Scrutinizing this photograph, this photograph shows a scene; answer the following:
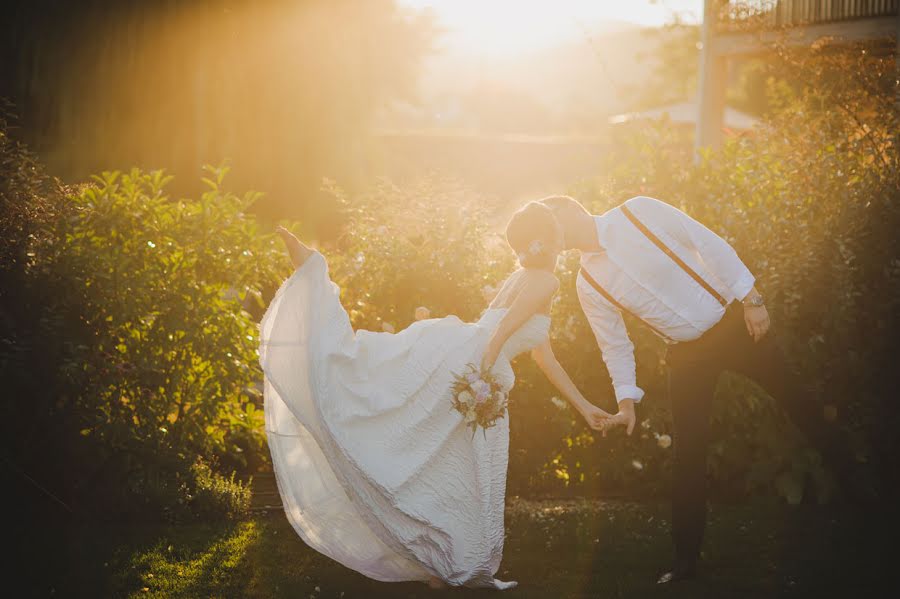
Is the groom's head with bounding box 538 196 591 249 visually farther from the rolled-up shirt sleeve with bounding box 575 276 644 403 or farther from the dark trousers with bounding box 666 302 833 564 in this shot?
the dark trousers with bounding box 666 302 833 564

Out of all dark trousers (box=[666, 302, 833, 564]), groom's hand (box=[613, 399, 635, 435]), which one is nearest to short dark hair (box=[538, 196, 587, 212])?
dark trousers (box=[666, 302, 833, 564])

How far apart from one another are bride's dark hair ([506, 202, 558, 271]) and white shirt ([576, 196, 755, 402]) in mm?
324

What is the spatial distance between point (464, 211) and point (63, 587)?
142 inches

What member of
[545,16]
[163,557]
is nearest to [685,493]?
[163,557]

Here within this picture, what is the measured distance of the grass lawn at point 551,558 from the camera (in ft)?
14.9

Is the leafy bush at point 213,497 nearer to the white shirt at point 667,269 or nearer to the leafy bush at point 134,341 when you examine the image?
the leafy bush at point 134,341

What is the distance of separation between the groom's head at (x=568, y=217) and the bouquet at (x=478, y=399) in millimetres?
789

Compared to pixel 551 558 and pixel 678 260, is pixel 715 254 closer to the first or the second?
pixel 678 260

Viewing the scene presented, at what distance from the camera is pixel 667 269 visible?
14.4 ft

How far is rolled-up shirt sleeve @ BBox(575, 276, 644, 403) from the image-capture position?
4633 millimetres

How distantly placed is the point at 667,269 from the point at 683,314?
0.77ft

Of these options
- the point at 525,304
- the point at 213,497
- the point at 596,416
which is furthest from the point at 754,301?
the point at 213,497

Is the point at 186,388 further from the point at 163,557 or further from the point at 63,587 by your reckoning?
the point at 63,587

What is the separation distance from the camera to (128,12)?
12500 millimetres
